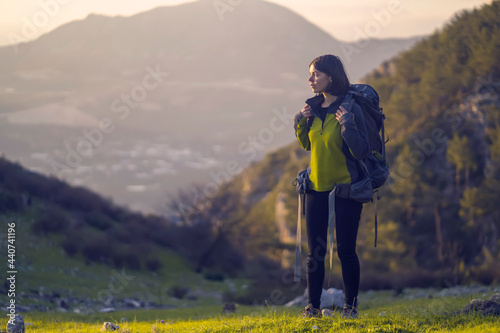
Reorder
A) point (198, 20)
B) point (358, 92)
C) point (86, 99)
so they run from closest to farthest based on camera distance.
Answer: point (358, 92) < point (86, 99) < point (198, 20)

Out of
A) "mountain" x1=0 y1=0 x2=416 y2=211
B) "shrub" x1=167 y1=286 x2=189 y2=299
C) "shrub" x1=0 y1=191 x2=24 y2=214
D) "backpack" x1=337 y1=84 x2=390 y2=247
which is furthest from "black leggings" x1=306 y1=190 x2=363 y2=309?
"mountain" x1=0 y1=0 x2=416 y2=211

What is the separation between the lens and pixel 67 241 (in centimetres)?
2061

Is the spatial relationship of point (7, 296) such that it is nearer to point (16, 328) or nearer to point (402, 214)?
point (16, 328)

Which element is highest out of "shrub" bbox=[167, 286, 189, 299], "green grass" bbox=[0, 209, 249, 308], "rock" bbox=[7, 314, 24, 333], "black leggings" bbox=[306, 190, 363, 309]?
"black leggings" bbox=[306, 190, 363, 309]

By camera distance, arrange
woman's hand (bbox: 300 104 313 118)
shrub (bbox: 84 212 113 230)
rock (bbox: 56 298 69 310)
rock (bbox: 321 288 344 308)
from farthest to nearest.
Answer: shrub (bbox: 84 212 113 230)
rock (bbox: 56 298 69 310)
rock (bbox: 321 288 344 308)
woman's hand (bbox: 300 104 313 118)

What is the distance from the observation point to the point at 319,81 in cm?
488

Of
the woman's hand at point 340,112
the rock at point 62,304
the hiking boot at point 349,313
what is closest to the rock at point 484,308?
the hiking boot at point 349,313

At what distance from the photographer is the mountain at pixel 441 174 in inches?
1231

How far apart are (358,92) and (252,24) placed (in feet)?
398

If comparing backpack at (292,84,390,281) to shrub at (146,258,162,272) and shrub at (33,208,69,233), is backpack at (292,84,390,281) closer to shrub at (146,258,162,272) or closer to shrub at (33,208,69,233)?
shrub at (33,208,69,233)

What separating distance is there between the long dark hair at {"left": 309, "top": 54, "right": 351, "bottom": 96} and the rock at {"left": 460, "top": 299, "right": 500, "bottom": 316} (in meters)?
2.48

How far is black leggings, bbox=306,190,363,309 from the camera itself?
470cm

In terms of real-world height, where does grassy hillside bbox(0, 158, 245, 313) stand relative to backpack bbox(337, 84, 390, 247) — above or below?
below

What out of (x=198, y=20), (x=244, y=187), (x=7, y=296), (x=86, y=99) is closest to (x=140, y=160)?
(x=86, y=99)
